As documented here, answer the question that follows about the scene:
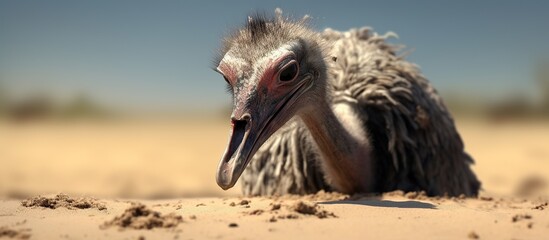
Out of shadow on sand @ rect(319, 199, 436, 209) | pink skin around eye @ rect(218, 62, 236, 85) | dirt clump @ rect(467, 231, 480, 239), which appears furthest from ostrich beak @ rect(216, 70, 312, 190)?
dirt clump @ rect(467, 231, 480, 239)

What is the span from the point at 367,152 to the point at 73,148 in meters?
20.4

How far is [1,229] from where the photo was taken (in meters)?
3.67

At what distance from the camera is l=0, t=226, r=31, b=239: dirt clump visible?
141 inches

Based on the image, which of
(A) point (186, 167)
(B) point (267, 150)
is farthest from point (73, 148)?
(B) point (267, 150)

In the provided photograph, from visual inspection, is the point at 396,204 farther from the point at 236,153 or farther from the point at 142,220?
the point at 142,220

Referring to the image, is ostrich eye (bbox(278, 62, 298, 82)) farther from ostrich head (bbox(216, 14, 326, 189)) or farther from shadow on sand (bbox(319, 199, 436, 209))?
shadow on sand (bbox(319, 199, 436, 209))

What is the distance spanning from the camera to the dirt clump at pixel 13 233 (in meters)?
3.58

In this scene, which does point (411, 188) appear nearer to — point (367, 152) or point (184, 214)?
point (367, 152)

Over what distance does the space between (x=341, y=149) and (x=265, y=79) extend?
1.10 metres

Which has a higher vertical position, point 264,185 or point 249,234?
point 264,185

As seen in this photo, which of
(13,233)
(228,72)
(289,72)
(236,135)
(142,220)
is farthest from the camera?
(289,72)

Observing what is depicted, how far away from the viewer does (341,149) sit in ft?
18.6

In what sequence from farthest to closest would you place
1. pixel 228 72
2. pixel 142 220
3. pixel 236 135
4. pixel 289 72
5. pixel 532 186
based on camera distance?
pixel 532 186, pixel 289 72, pixel 228 72, pixel 236 135, pixel 142 220

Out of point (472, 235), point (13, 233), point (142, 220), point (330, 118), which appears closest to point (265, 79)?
point (330, 118)
